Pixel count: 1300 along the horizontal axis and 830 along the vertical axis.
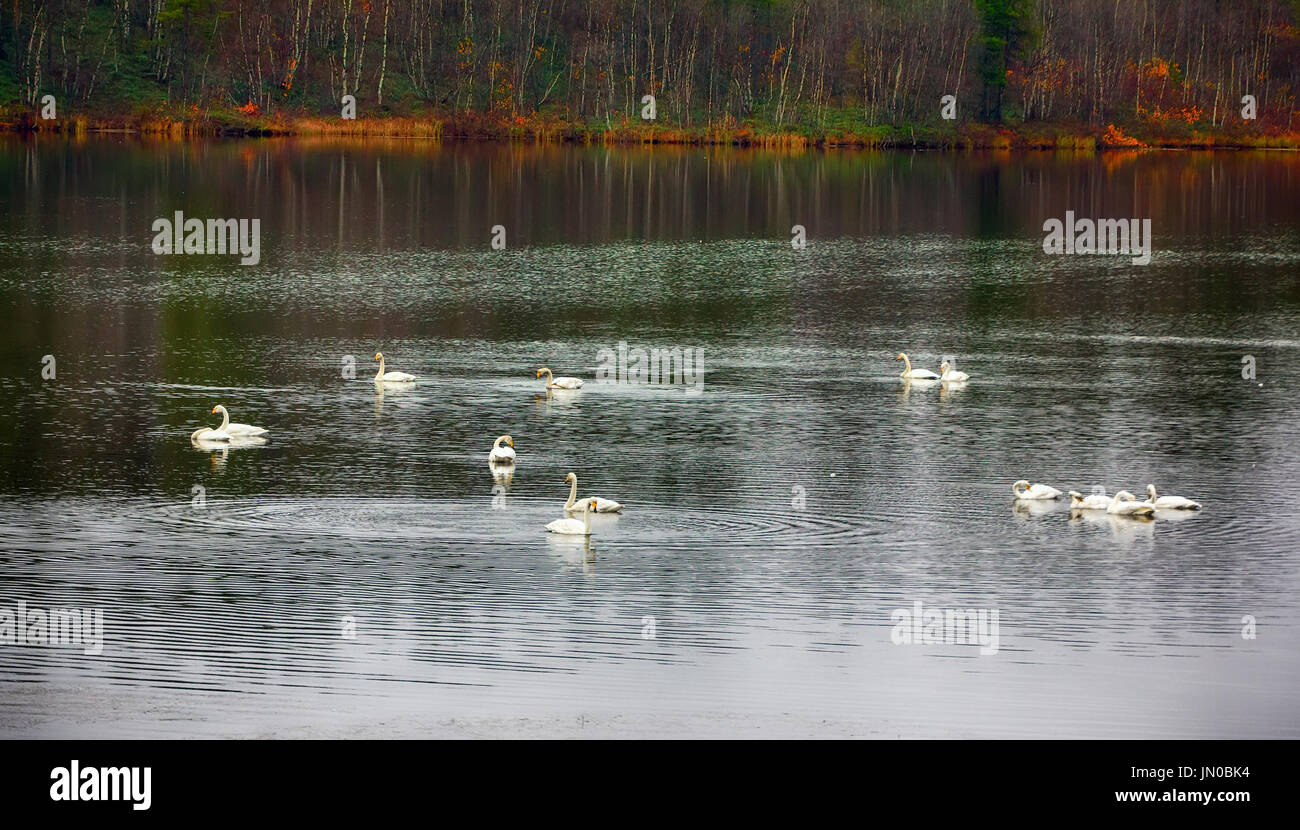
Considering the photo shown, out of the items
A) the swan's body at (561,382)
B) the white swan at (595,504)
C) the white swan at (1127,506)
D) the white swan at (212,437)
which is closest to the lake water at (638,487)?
the white swan at (1127,506)

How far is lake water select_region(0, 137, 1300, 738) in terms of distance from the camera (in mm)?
22062

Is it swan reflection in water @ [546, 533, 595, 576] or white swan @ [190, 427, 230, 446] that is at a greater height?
white swan @ [190, 427, 230, 446]

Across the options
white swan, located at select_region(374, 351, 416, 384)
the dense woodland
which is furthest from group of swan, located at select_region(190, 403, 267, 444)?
the dense woodland

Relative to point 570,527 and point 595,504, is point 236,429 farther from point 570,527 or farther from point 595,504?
point 570,527

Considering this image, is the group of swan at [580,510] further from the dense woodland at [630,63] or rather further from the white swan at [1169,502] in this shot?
the dense woodland at [630,63]

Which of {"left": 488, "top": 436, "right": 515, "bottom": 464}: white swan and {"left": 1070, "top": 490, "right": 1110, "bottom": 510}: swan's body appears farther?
{"left": 488, "top": 436, "right": 515, "bottom": 464}: white swan

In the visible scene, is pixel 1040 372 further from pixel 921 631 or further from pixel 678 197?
pixel 678 197

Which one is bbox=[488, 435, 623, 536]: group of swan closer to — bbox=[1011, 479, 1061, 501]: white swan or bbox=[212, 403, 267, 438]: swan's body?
bbox=[212, 403, 267, 438]: swan's body

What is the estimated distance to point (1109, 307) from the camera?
202ft

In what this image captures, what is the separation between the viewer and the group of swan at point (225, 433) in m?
35.6

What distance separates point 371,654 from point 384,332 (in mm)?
30190

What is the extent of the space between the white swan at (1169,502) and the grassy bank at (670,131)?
102136 mm
